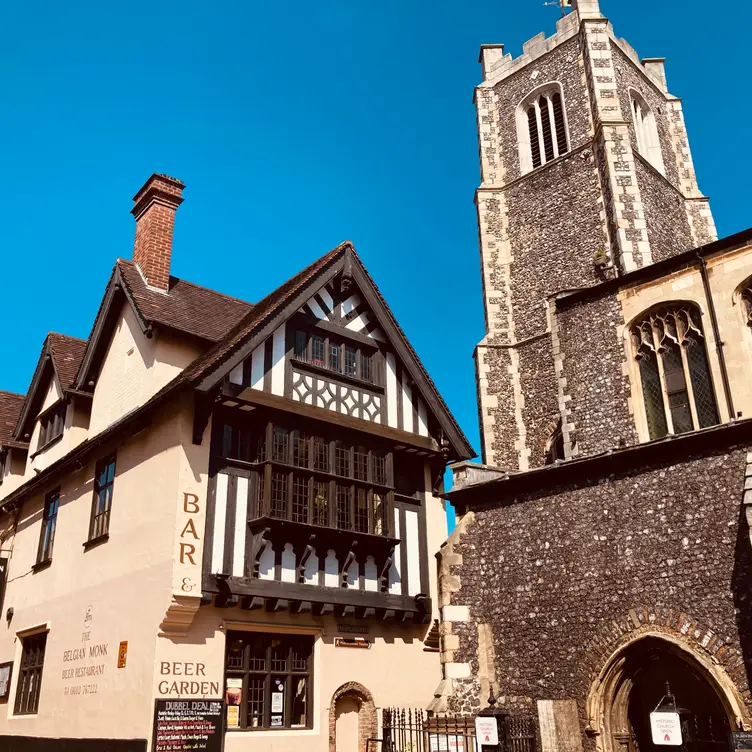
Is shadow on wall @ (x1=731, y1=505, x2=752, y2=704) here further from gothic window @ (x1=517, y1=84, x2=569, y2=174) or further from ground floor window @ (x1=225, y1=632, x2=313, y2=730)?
gothic window @ (x1=517, y1=84, x2=569, y2=174)

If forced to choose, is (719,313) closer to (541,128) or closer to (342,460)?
(342,460)

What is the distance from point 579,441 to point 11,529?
14.2 meters

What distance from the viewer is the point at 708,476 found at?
33.8 feet

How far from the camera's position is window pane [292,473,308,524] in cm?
1384

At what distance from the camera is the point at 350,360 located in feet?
53.4

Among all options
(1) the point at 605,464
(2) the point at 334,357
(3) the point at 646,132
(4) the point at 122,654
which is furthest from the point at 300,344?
(3) the point at 646,132

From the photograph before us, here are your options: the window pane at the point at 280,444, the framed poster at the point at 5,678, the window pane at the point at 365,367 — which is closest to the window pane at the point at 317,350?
the window pane at the point at 365,367

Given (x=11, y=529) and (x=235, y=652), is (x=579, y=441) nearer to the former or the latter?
(x=235, y=652)

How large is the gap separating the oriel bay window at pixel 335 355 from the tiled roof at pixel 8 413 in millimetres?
10485

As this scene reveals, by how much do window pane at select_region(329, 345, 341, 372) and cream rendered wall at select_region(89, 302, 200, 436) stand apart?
9.07ft

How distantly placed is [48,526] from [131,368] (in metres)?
4.60

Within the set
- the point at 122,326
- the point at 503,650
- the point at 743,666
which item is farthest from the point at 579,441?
the point at 122,326

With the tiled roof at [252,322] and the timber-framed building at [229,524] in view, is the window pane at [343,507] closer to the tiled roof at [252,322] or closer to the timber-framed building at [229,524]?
the timber-framed building at [229,524]

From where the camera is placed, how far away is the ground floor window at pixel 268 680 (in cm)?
1280
